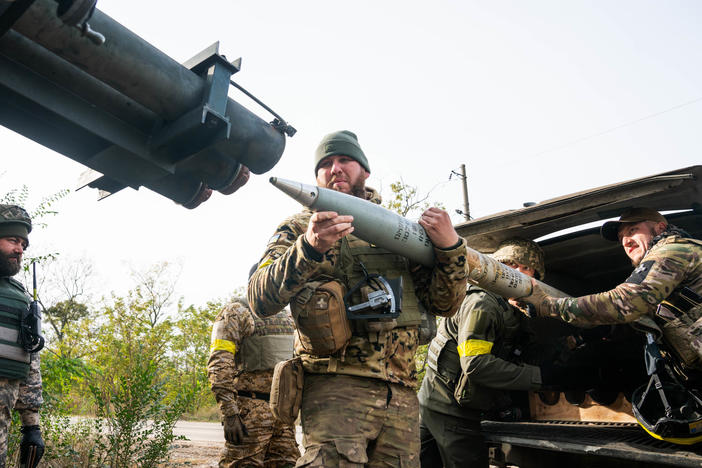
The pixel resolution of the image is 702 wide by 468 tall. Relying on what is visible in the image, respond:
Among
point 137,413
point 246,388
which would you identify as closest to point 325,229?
point 246,388

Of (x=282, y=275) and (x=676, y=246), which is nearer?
(x=282, y=275)

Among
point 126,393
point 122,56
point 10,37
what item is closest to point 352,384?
point 122,56

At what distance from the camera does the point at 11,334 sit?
12.2 feet

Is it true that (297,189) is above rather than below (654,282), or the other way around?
above

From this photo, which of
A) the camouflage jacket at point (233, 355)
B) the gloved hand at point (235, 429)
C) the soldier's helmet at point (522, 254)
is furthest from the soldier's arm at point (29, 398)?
the soldier's helmet at point (522, 254)

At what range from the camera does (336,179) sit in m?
2.85

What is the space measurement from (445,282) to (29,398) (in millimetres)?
3333

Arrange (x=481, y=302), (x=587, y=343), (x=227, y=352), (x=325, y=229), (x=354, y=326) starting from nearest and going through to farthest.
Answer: (x=325, y=229) → (x=354, y=326) → (x=481, y=302) → (x=587, y=343) → (x=227, y=352)

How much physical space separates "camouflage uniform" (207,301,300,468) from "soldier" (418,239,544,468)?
4.69 ft

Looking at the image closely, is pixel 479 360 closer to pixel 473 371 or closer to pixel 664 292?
pixel 473 371

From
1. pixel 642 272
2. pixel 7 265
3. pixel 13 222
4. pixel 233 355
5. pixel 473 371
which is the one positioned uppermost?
pixel 13 222

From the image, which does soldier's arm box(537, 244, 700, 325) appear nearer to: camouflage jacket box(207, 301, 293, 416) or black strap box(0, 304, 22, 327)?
camouflage jacket box(207, 301, 293, 416)

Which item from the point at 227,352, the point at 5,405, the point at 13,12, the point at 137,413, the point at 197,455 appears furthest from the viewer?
the point at 197,455

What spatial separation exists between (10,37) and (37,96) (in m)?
0.27
